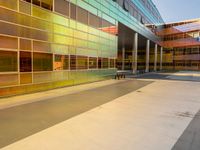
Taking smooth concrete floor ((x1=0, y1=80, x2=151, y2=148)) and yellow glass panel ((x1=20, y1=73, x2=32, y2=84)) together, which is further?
yellow glass panel ((x1=20, y1=73, x2=32, y2=84))

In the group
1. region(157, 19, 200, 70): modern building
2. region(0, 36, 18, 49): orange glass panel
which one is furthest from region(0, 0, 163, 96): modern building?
region(157, 19, 200, 70): modern building

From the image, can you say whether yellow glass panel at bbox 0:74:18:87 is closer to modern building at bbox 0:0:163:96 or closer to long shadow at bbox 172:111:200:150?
modern building at bbox 0:0:163:96

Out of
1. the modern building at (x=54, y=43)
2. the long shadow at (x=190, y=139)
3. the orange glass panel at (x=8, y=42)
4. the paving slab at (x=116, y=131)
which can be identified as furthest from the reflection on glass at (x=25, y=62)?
the long shadow at (x=190, y=139)

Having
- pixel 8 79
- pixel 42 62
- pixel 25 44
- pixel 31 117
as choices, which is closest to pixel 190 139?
pixel 31 117

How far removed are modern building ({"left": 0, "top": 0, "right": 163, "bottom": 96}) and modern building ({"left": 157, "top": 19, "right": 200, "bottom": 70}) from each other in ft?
132

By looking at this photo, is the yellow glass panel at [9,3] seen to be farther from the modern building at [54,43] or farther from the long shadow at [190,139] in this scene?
the long shadow at [190,139]

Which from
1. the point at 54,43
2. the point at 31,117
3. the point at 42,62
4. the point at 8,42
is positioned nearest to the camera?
the point at 31,117

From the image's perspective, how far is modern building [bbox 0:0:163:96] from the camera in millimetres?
10828

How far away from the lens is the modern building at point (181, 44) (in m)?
55.8

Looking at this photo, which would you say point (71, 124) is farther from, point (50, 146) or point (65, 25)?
point (65, 25)

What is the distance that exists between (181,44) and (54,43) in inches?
2128

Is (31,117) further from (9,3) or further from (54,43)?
(54,43)

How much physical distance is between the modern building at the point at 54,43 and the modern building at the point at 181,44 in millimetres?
40119

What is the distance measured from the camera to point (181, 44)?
5872 centimetres
